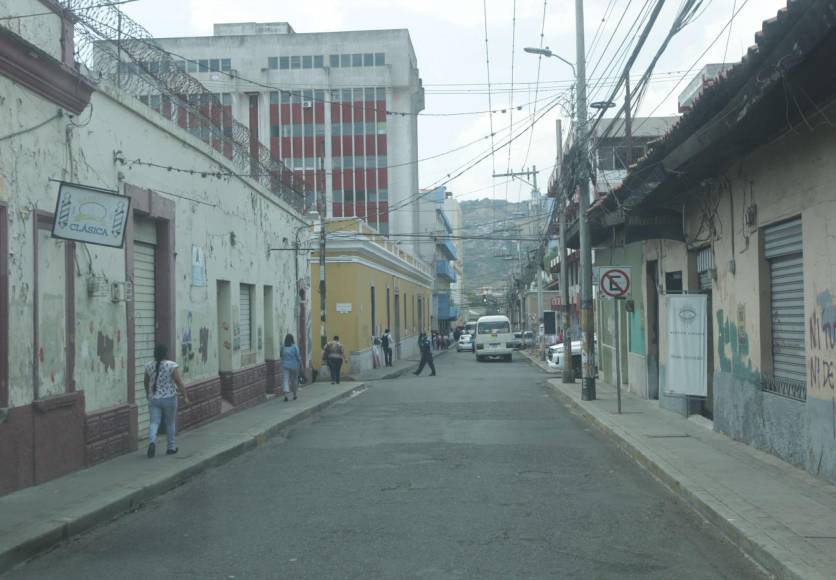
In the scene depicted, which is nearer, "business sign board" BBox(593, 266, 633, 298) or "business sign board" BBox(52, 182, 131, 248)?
"business sign board" BBox(52, 182, 131, 248)

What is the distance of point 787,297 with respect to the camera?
439 inches

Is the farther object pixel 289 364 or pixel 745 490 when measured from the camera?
pixel 289 364

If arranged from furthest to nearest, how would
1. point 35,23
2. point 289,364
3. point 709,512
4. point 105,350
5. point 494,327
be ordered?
point 494,327 < point 289,364 < point 105,350 < point 35,23 < point 709,512

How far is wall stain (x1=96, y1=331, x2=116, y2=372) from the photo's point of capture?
11992 millimetres

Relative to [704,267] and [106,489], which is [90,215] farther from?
[704,267]

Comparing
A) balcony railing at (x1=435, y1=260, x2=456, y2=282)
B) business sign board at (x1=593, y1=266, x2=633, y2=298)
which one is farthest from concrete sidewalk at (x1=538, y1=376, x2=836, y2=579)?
balcony railing at (x1=435, y1=260, x2=456, y2=282)

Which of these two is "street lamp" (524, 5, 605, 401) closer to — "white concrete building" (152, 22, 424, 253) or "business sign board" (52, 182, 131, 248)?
"business sign board" (52, 182, 131, 248)

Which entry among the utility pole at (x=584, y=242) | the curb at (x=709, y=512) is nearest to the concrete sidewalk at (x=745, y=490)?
the curb at (x=709, y=512)

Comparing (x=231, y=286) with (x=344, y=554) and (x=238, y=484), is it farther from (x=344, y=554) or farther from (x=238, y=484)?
(x=344, y=554)

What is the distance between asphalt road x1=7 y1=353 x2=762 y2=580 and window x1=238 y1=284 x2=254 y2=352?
6628mm

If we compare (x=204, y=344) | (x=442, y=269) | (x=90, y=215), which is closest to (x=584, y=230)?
(x=204, y=344)

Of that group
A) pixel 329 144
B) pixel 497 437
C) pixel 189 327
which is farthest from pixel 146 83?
pixel 329 144

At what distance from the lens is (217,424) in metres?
16.6

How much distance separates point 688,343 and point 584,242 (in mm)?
6143
